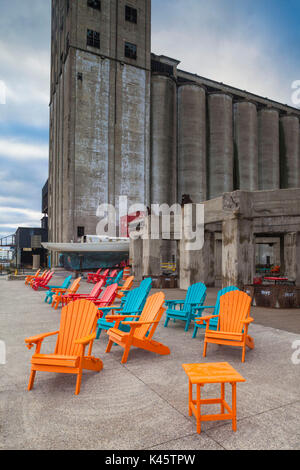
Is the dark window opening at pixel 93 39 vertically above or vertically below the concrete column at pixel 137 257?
above

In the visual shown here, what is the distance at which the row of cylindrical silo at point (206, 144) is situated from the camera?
3650 centimetres

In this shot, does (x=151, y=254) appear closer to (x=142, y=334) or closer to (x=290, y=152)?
(x=142, y=334)

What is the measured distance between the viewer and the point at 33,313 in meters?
8.27

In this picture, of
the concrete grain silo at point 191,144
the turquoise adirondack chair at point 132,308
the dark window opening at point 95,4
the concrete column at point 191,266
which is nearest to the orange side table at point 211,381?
the turquoise adirondack chair at point 132,308

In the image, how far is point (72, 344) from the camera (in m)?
3.95

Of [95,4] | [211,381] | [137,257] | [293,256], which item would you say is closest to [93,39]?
[95,4]

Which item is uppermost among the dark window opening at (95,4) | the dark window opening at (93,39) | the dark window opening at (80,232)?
the dark window opening at (95,4)

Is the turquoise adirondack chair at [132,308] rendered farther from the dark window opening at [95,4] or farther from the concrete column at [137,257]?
the dark window opening at [95,4]

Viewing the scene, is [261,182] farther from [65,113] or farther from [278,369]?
[278,369]

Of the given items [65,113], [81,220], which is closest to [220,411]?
[81,220]

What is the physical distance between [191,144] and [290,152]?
57.7 ft

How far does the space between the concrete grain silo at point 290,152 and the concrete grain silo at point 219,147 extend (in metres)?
10.9

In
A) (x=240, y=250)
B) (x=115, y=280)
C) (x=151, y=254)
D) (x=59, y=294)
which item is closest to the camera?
(x=59, y=294)

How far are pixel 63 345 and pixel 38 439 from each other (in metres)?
1.52
